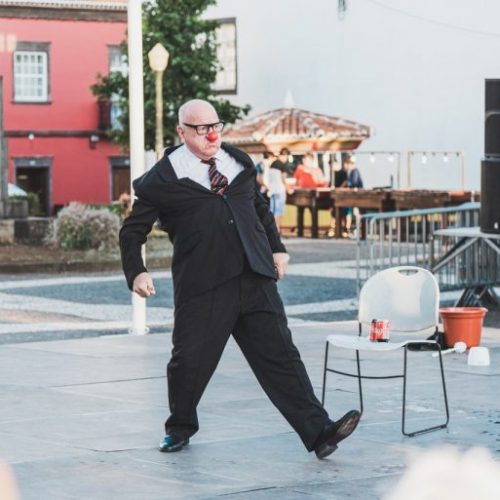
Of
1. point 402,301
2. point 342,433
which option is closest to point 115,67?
point 402,301

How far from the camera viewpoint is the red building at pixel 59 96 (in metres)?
47.9

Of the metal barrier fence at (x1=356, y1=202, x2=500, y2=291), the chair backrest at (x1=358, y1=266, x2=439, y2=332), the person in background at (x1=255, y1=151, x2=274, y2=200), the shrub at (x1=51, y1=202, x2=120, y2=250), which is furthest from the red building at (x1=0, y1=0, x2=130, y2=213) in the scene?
the chair backrest at (x1=358, y1=266, x2=439, y2=332)

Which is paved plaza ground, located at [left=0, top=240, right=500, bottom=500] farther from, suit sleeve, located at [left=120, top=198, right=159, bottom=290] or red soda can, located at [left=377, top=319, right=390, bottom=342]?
suit sleeve, located at [left=120, top=198, right=159, bottom=290]

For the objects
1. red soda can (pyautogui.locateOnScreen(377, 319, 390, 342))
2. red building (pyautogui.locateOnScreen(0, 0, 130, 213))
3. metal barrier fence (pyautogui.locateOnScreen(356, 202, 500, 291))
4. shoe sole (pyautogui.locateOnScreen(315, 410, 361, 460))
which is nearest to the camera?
shoe sole (pyautogui.locateOnScreen(315, 410, 361, 460))

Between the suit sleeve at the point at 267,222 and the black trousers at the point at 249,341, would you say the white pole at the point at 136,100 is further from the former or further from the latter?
the black trousers at the point at 249,341

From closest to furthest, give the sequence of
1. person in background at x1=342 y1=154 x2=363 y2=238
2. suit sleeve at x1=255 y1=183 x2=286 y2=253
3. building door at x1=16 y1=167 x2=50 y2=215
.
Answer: suit sleeve at x1=255 y1=183 x2=286 y2=253
person in background at x1=342 y1=154 x2=363 y2=238
building door at x1=16 y1=167 x2=50 y2=215

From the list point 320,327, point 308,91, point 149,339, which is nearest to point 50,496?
point 149,339

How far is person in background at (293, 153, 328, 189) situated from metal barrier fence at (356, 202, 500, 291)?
1463cm

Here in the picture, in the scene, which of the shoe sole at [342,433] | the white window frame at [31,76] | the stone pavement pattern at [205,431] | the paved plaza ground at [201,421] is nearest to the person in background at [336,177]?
the white window frame at [31,76]

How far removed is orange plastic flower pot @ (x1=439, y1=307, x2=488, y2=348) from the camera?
13836 millimetres

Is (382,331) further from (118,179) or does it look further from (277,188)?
(118,179)

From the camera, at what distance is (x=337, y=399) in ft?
36.9

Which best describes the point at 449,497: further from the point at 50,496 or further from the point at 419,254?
the point at 419,254

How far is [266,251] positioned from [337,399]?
2.33 meters
